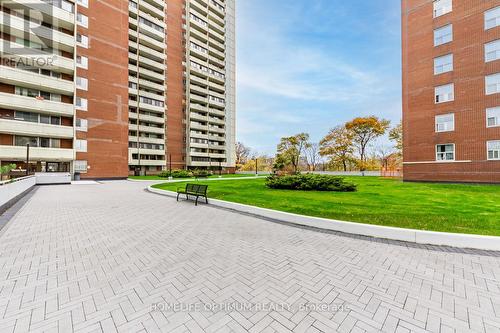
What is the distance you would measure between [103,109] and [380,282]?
133 feet

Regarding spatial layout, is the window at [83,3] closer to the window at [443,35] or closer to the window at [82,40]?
the window at [82,40]

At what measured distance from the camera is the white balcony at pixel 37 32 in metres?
26.2

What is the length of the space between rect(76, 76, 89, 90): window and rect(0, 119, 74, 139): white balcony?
A: 6.43 m

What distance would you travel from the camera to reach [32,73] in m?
27.2

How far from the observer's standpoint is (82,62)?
105 ft

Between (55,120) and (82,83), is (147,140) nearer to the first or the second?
(82,83)

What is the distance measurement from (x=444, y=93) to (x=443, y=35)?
5990 mm

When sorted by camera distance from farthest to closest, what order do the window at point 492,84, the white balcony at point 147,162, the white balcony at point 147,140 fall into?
the white balcony at point 147,140 → the white balcony at point 147,162 → the window at point 492,84

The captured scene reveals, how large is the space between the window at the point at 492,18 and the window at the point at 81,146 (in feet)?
158

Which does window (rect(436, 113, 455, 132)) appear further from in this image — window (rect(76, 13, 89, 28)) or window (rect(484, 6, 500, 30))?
window (rect(76, 13, 89, 28))

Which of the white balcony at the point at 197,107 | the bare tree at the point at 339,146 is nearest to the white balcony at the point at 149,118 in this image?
the white balcony at the point at 197,107

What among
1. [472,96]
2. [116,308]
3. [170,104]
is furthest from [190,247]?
[170,104]

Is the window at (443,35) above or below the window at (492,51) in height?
above

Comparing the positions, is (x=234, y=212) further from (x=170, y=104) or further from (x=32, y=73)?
(x=170, y=104)
